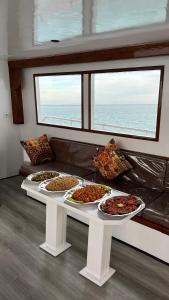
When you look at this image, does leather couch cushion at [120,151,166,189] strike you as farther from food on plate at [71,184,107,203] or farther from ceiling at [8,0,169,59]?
ceiling at [8,0,169,59]

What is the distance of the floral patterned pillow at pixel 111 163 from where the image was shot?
2.96 m

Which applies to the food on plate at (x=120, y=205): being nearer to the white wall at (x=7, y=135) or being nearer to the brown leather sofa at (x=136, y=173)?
the brown leather sofa at (x=136, y=173)

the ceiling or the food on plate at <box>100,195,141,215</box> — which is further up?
the ceiling

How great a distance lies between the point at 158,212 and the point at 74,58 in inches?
92.6

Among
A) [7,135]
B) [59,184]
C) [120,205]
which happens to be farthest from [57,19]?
[7,135]

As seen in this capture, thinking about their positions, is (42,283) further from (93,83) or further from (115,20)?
(93,83)

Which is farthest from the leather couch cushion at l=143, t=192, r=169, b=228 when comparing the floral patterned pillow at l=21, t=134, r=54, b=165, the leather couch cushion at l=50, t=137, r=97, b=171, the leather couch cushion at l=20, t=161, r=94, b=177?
the floral patterned pillow at l=21, t=134, r=54, b=165

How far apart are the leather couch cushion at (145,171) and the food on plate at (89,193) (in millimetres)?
890

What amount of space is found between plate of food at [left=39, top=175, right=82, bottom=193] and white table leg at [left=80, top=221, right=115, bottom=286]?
0.41m

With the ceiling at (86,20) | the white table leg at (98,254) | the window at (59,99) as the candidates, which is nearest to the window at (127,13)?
the ceiling at (86,20)

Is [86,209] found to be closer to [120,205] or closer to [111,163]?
[120,205]

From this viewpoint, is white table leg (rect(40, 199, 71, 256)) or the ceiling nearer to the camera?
the ceiling

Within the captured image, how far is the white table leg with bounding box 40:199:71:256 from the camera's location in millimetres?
2354

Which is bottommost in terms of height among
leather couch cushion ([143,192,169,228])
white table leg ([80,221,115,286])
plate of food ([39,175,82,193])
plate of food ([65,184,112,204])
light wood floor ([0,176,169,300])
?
light wood floor ([0,176,169,300])
